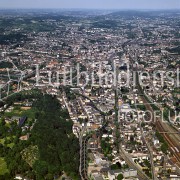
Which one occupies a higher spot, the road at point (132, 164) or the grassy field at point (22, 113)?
the grassy field at point (22, 113)

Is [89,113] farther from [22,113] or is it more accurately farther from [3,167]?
[3,167]

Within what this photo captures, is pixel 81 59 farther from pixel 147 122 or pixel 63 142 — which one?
pixel 63 142

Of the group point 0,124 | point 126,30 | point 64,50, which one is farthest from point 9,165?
point 126,30

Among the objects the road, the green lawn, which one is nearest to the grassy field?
the green lawn

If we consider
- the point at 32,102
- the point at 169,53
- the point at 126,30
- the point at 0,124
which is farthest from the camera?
the point at 126,30

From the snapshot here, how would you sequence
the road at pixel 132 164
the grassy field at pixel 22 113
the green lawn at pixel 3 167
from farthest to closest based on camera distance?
the grassy field at pixel 22 113 → the green lawn at pixel 3 167 → the road at pixel 132 164

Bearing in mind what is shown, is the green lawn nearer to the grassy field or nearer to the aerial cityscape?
the aerial cityscape

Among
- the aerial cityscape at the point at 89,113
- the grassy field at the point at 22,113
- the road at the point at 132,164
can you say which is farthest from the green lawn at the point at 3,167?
the grassy field at the point at 22,113

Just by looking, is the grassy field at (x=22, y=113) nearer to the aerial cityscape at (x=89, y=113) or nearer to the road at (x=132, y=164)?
the aerial cityscape at (x=89, y=113)
